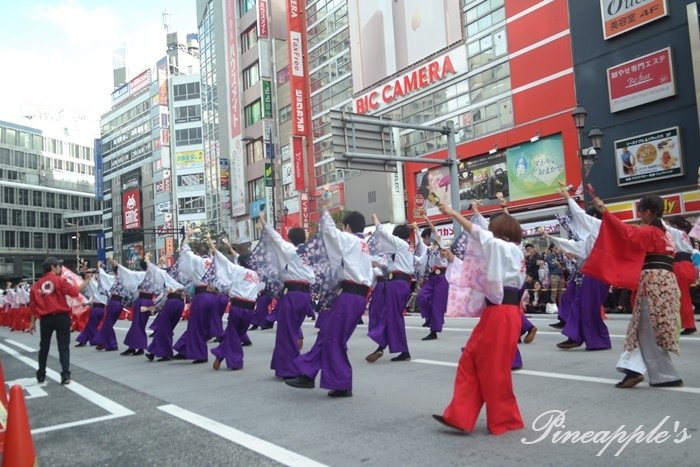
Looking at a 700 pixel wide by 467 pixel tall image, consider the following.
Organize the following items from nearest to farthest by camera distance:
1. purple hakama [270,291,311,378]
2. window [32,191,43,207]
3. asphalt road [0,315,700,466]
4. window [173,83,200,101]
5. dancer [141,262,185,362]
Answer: asphalt road [0,315,700,466] → purple hakama [270,291,311,378] → dancer [141,262,185,362] → window [173,83,200,101] → window [32,191,43,207]

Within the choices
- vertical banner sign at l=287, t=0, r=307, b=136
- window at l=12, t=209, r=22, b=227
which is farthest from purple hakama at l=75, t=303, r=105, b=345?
window at l=12, t=209, r=22, b=227

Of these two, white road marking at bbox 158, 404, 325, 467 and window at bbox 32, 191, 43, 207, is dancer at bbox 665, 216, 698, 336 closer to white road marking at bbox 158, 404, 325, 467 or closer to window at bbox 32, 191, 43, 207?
white road marking at bbox 158, 404, 325, 467

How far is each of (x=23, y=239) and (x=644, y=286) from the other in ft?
293

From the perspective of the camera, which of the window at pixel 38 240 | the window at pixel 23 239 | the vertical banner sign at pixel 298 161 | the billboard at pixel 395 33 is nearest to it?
the billboard at pixel 395 33

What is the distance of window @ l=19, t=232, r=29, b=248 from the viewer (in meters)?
80.6

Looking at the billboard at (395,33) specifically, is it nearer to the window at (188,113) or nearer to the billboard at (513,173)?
the billboard at (513,173)

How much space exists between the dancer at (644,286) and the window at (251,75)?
40.9m

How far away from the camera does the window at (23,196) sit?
81312 millimetres

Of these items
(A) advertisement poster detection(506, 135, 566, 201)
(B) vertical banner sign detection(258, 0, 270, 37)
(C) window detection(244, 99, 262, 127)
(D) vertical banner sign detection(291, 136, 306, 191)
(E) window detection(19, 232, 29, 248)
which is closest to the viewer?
(A) advertisement poster detection(506, 135, 566, 201)

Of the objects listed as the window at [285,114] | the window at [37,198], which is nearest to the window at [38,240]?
the window at [37,198]

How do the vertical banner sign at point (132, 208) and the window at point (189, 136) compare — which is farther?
the vertical banner sign at point (132, 208)

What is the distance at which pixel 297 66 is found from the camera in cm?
3788

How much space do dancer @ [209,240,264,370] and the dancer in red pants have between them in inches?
180

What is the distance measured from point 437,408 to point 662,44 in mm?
17371
